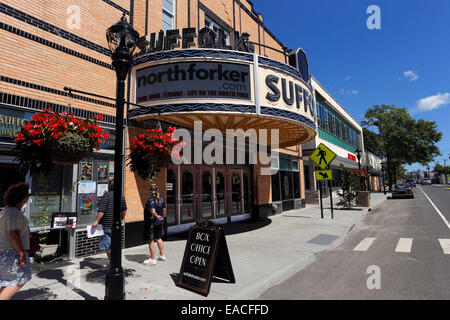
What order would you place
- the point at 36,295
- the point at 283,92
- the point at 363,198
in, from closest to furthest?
the point at 36,295
the point at 283,92
the point at 363,198

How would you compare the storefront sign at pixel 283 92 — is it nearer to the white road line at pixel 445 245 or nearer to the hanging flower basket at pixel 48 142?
the hanging flower basket at pixel 48 142

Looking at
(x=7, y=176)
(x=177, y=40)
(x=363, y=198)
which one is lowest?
(x=363, y=198)

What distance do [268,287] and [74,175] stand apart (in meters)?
5.54

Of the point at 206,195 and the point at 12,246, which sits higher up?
the point at 206,195

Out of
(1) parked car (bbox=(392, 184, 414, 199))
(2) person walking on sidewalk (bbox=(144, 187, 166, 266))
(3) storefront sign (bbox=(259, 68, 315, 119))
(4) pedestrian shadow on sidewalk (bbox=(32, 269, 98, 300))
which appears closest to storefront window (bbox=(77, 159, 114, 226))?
(4) pedestrian shadow on sidewalk (bbox=(32, 269, 98, 300))

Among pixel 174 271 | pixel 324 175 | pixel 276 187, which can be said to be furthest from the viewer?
pixel 276 187

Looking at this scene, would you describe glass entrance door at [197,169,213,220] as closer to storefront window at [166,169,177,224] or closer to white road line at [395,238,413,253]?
storefront window at [166,169,177,224]

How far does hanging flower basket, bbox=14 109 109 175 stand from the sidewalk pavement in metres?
2.24

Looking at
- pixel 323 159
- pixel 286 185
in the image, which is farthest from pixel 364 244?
pixel 286 185

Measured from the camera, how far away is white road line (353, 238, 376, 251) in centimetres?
726

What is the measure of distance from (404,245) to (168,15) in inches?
453

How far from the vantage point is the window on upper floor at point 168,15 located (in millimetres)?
9773

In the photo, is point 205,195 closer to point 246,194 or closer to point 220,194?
point 220,194

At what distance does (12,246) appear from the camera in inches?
127
